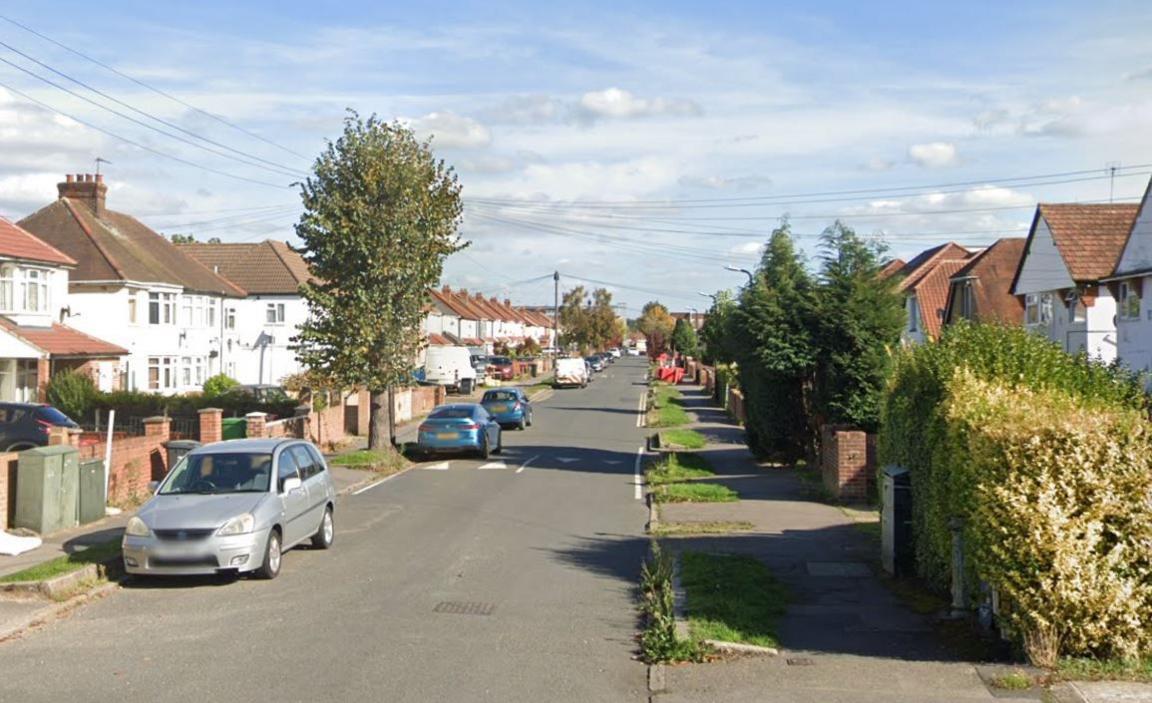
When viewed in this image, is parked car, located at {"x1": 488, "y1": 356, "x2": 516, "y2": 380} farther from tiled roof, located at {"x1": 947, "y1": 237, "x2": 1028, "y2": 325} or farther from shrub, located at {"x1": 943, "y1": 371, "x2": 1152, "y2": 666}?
shrub, located at {"x1": 943, "y1": 371, "x2": 1152, "y2": 666}

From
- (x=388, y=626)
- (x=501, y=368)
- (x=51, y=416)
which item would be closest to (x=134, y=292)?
(x=51, y=416)

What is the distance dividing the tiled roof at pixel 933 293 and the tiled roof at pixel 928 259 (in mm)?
514

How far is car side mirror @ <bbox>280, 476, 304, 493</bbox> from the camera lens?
44.7ft

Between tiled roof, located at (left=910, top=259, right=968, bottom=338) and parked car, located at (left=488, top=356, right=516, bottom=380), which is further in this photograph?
parked car, located at (left=488, top=356, right=516, bottom=380)

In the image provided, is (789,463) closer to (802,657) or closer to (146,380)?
(802,657)

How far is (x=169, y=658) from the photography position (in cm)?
943

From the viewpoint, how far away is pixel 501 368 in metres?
79.7

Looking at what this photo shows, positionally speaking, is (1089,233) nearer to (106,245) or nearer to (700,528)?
(700,528)

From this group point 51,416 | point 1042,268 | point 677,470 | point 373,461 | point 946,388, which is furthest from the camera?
point 1042,268

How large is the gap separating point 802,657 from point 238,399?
25383mm

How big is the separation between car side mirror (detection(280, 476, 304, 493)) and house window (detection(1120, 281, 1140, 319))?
974 inches

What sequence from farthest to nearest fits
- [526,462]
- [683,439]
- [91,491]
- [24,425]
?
[683,439]
[526,462]
[24,425]
[91,491]

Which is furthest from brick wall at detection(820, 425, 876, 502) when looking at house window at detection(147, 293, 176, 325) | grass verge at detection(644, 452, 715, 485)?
house window at detection(147, 293, 176, 325)

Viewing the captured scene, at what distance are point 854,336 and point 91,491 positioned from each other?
46.0 feet
